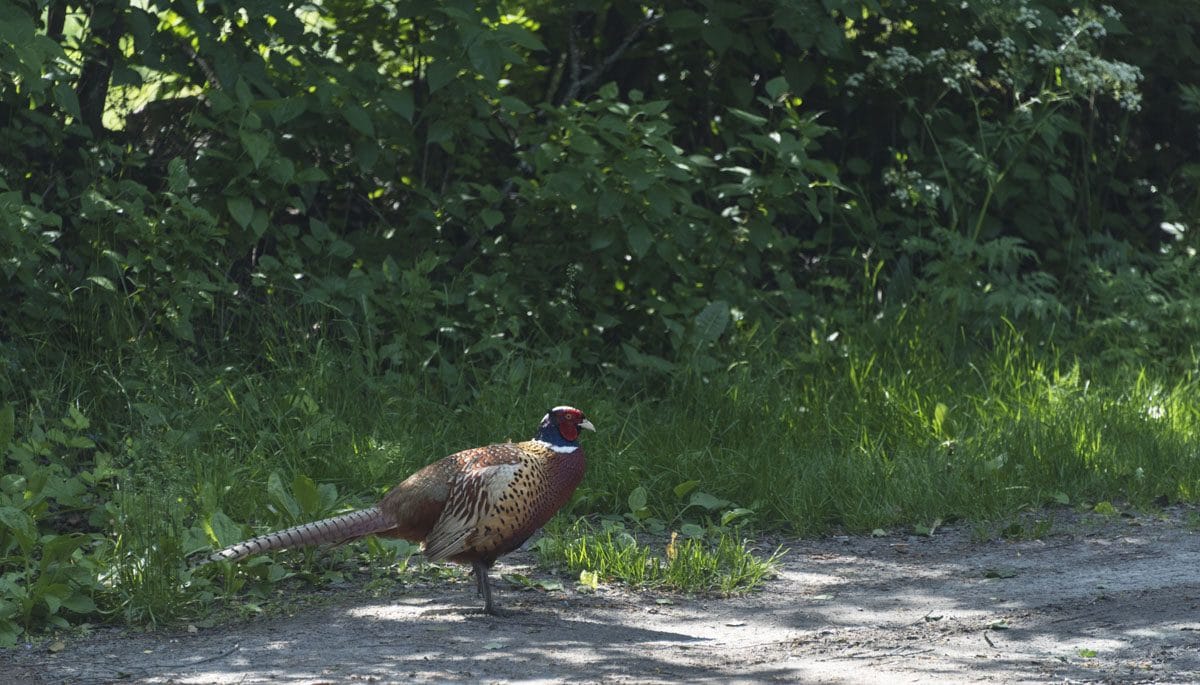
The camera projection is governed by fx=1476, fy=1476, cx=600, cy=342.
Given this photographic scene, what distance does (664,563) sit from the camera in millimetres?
5543

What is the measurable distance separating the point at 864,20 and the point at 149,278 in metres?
4.48

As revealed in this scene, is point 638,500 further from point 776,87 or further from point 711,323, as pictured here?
point 776,87

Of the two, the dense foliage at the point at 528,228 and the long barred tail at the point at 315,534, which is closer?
the long barred tail at the point at 315,534

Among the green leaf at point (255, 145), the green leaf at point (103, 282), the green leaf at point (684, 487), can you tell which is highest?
the green leaf at point (255, 145)

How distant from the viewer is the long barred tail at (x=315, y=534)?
15.6 feet

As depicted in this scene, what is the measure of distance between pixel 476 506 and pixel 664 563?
42.0 inches

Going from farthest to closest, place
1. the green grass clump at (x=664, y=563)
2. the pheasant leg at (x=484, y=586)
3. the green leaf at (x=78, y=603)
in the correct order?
the green grass clump at (x=664, y=563), the pheasant leg at (x=484, y=586), the green leaf at (x=78, y=603)

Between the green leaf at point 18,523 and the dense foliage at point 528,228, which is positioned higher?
the dense foliage at point 528,228

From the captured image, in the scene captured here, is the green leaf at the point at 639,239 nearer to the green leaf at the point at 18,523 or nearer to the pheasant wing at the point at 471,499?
the pheasant wing at the point at 471,499

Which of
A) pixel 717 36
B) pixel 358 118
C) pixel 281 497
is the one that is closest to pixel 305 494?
pixel 281 497

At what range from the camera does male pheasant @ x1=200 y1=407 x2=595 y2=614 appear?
474 cm

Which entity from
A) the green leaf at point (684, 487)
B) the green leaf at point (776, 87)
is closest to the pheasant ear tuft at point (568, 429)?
the green leaf at point (684, 487)

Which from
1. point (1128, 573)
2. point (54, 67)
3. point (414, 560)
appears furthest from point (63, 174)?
point (1128, 573)

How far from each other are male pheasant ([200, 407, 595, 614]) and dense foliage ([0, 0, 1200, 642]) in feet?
1.83
